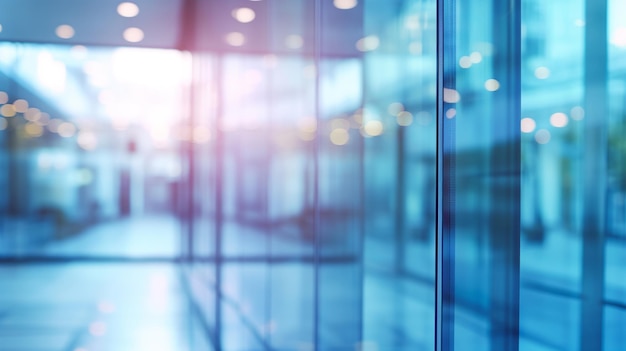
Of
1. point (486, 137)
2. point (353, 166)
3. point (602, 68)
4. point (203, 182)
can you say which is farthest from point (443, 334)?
point (203, 182)

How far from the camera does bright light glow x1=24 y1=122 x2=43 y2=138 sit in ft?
16.9

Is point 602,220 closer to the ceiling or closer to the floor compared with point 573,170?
closer to the floor

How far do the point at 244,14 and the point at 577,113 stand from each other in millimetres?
3751

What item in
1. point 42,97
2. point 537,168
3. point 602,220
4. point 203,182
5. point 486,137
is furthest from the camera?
point 203,182

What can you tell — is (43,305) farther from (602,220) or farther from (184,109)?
(602,220)

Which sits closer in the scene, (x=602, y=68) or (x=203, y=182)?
(x=602, y=68)

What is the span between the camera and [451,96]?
3230mm

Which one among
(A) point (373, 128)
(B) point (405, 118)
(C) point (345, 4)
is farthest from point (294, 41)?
(B) point (405, 118)

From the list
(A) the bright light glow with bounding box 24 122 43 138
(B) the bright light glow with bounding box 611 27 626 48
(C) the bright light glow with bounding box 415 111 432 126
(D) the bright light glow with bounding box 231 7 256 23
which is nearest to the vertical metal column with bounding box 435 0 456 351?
(C) the bright light glow with bounding box 415 111 432 126

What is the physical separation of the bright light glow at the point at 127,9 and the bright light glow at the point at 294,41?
4.30 ft

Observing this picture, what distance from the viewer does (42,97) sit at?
204 inches

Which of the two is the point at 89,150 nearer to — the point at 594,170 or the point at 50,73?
the point at 50,73

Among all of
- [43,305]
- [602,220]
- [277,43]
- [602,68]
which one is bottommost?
[43,305]

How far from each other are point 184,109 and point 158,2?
994 millimetres
